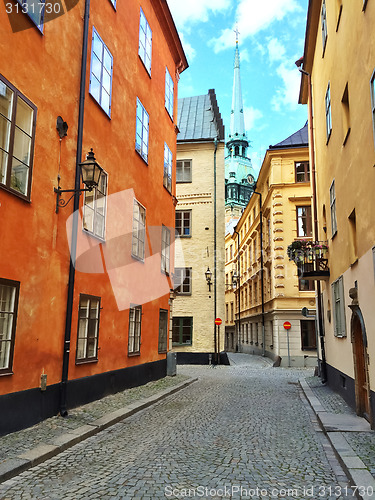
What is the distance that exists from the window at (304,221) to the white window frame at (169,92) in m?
12.3

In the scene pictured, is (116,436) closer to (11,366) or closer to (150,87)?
(11,366)

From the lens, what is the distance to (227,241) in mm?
55938

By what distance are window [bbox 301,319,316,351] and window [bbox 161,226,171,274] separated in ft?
41.1

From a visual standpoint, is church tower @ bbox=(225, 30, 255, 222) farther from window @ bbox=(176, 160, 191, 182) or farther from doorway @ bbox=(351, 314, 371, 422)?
doorway @ bbox=(351, 314, 371, 422)

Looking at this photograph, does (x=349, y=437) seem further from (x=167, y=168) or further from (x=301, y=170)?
(x=301, y=170)

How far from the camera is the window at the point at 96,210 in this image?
33.7ft

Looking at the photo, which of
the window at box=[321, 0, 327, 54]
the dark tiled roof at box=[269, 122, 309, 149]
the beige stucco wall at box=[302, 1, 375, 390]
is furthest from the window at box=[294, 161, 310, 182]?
the window at box=[321, 0, 327, 54]

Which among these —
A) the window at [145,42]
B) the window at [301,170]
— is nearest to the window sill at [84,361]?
the window at [145,42]

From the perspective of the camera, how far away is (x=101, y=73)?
11125mm

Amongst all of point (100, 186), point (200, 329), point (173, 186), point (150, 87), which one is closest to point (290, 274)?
point (200, 329)

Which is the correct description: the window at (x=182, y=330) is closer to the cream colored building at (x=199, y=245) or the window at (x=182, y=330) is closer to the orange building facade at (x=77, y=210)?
the cream colored building at (x=199, y=245)

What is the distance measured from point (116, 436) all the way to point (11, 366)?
209 centimetres

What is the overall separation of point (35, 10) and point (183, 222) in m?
20.1

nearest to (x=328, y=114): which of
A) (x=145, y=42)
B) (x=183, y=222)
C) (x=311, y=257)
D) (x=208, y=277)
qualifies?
(x=311, y=257)
